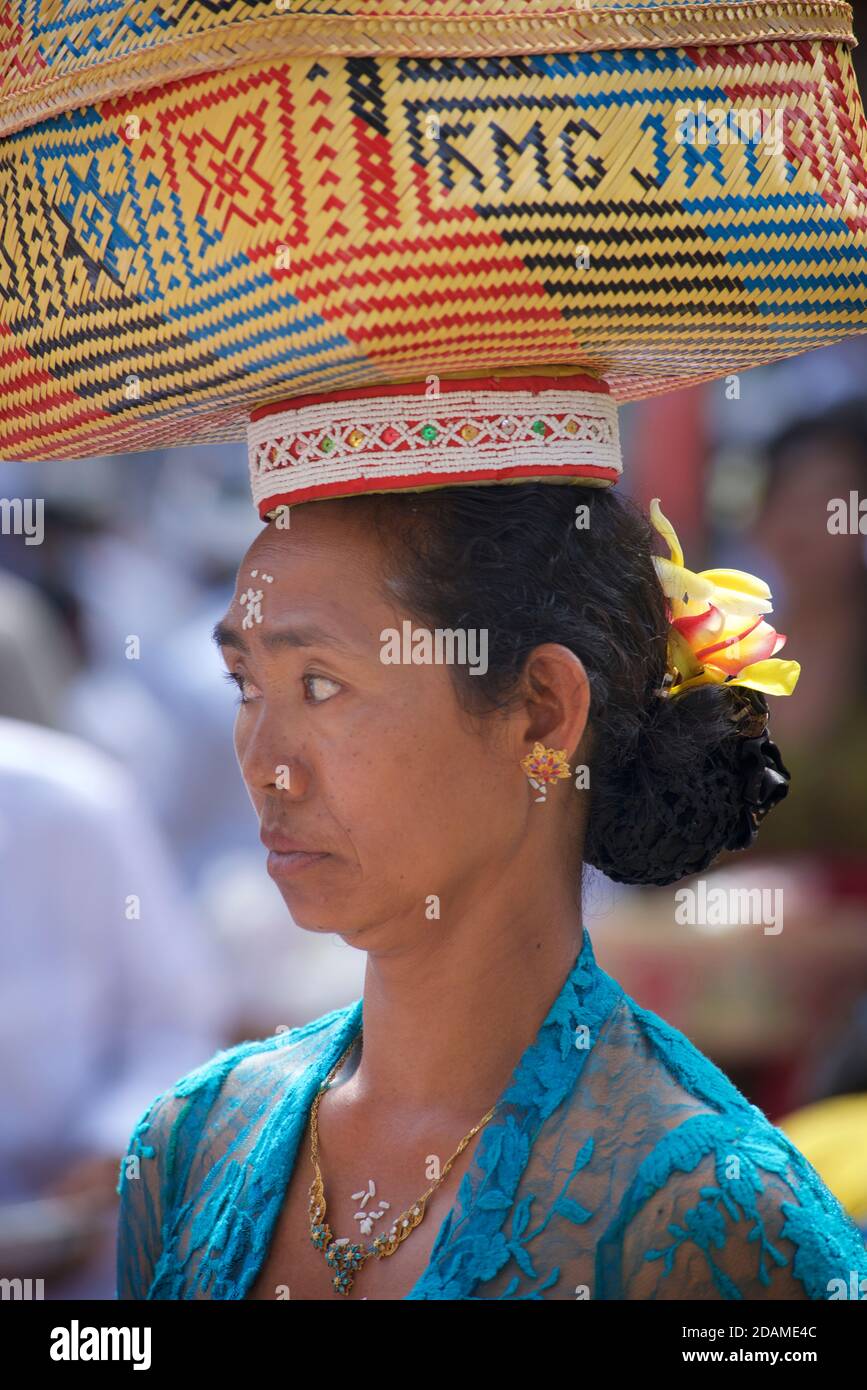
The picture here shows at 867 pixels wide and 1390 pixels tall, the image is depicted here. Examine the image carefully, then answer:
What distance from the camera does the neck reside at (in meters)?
1.97

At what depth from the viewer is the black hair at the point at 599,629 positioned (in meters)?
1.90

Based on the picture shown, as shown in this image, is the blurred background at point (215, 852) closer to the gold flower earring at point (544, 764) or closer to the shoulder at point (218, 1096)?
the gold flower earring at point (544, 764)

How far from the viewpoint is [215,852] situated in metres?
5.50

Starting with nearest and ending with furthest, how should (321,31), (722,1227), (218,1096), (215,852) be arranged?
1. (321,31)
2. (722,1227)
3. (218,1096)
4. (215,852)

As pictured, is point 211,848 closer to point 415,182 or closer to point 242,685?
point 242,685

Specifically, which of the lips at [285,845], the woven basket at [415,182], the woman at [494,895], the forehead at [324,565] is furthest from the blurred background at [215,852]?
the woven basket at [415,182]

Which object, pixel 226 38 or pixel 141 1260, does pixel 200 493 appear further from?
pixel 226 38

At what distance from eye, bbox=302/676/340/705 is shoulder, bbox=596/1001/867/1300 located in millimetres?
605

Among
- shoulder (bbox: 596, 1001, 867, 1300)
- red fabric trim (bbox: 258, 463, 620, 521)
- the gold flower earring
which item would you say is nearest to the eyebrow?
red fabric trim (bbox: 258, 463, 620, 521)

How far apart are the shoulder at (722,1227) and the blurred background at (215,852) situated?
41 cm

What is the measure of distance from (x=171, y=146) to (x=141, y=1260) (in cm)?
148

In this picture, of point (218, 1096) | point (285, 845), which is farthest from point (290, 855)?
point (218, 1096)

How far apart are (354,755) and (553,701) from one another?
257 mm

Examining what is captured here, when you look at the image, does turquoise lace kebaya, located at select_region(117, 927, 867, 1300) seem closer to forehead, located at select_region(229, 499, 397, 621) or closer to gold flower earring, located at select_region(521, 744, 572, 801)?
gold flower earring, located at select_region(521, 744, 572, 801)
